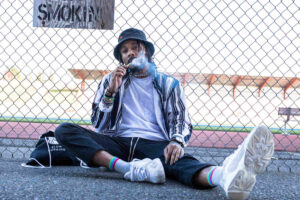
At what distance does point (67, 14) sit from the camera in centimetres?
262

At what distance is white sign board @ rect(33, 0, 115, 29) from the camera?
2.62 meters

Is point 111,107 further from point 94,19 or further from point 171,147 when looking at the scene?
point 94,19

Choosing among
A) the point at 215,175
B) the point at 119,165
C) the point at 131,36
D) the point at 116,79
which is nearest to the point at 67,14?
the point at 131,36

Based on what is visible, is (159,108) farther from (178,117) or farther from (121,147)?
(121,147)

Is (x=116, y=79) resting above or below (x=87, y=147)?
above

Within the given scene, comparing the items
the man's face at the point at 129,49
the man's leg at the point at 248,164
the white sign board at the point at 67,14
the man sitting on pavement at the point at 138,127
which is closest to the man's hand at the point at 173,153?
the man sitting on pavement at the point at 138,127

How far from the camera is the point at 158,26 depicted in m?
3.07

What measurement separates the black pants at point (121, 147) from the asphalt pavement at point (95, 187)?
9 centimetres

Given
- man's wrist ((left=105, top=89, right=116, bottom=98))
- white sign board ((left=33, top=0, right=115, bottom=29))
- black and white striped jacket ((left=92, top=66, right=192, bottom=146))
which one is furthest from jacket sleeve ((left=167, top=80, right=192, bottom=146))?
white sign board ((left=33, top=0, right=115, bottom=29))

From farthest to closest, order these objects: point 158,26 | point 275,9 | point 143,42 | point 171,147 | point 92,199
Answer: point 158,26
point 275,9
point 143,42
point 171,147
point 92,199

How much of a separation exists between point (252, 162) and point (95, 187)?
835 millimetres

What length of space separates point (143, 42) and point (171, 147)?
0.91 metres

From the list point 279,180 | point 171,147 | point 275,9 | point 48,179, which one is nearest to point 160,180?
point 171,147

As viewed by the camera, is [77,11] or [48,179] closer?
[48,179]
